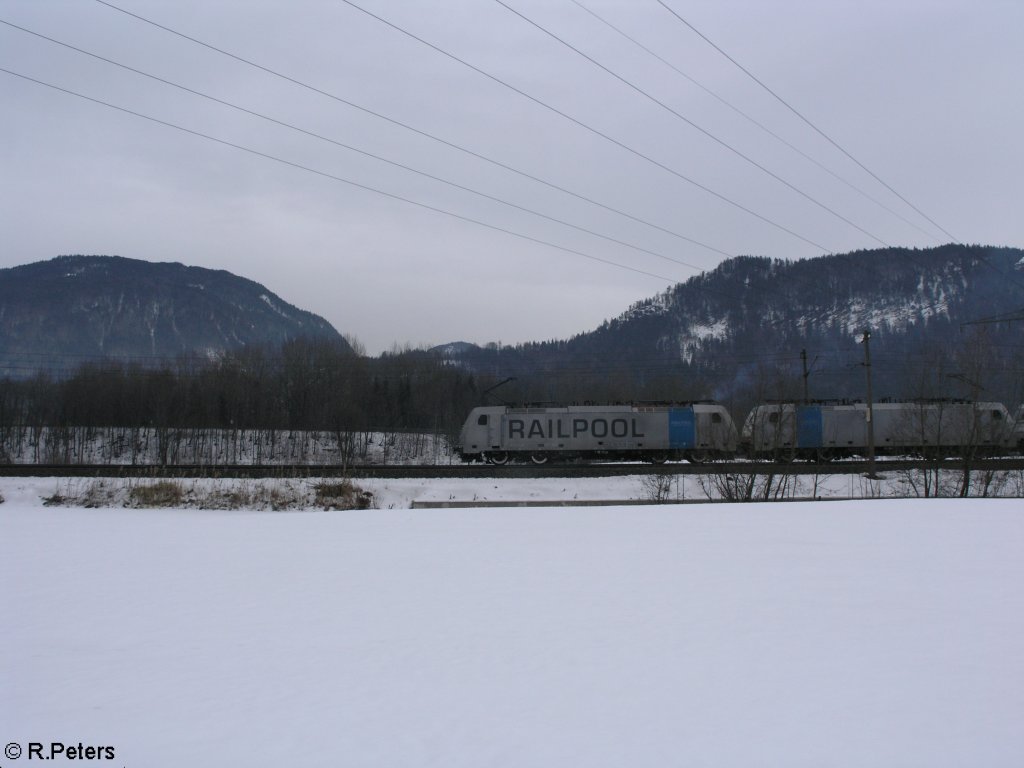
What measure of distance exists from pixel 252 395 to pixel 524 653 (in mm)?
69096

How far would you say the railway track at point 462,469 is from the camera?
2817 centimetres

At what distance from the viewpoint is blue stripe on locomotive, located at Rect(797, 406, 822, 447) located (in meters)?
40.3

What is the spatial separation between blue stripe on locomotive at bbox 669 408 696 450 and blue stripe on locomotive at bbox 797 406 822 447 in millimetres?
6390

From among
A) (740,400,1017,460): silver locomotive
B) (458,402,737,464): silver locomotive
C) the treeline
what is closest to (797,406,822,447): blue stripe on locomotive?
(740,400,1017,460): silver locomotive

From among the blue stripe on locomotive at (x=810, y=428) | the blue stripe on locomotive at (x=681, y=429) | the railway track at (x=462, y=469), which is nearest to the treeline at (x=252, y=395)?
the blue stripe on locomotive at (x=681, y=429)

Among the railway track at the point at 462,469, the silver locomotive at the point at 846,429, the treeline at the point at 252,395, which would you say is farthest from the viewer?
the treeline at the point at 252,395

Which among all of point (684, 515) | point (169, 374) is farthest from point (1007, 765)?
point (169, 374)

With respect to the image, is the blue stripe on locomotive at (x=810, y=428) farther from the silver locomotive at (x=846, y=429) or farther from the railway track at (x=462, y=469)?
the railway track at (x=462, y=469)

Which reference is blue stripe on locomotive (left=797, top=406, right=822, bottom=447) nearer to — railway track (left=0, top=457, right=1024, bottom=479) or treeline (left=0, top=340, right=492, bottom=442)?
railway track (left=0, top=457, right=1024, bottom=479)

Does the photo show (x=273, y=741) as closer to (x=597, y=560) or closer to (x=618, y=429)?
(x=597, y=560)

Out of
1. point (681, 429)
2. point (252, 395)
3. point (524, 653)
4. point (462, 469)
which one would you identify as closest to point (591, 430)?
point (681, 429)

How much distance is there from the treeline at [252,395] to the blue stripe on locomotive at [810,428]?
1385 inches

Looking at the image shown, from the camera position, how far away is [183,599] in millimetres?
8617

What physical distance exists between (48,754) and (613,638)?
4744 mm
